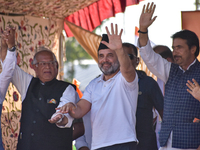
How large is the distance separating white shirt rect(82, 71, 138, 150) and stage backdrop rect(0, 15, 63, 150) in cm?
272

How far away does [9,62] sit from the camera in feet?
10.4

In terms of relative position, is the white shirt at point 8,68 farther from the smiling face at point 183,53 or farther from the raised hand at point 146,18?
the smiling face at point 183,53

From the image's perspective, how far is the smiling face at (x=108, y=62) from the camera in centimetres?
277

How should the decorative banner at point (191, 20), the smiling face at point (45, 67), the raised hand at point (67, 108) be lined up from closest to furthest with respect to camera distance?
the raised hand at point (67, 108) → the smiling face at point (45, 67) → the decorative banner at point (191, 20)

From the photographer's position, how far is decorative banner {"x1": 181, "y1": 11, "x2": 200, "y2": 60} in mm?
4254

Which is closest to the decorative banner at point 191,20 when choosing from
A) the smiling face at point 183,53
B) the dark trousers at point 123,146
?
the smiling face at point 183,53

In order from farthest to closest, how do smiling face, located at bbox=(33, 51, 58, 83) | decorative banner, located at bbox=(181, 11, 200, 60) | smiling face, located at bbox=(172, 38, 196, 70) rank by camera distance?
decorative banner, located at bbox=(181, 11, 200, 60) → smiling face, located at bbox=(33, 51, 58, 83) → smiling face, located at bbox=(172, 38, 196, 70)

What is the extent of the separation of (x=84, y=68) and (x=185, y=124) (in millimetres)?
35162

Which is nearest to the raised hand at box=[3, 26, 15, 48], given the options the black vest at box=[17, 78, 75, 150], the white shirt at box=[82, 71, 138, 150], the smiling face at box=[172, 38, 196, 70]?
the black vest at box=[17, 78, 75, 150]

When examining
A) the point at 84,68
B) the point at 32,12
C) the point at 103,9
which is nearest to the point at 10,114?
the point at 32,12

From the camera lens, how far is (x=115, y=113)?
8.63 ft

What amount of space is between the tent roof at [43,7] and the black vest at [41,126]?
6.53ft

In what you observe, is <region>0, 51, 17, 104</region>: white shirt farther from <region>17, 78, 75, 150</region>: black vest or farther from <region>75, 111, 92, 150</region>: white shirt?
<region>75, 111, 92, 150</region>: white shirt

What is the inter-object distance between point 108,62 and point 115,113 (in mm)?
486
